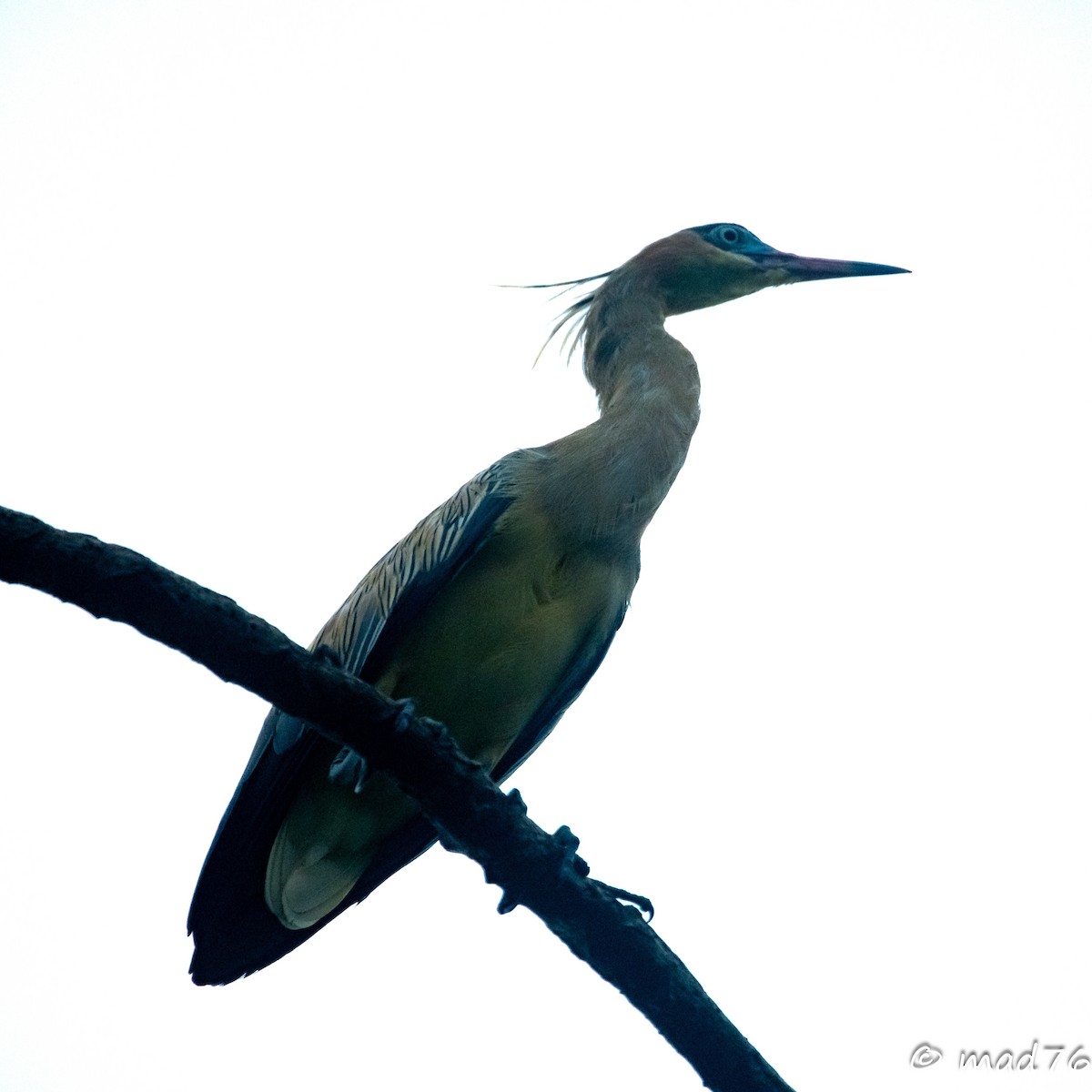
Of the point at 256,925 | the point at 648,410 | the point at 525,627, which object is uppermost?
the point at 648,410

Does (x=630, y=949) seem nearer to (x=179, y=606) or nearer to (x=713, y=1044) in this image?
(x=713, y=1044)

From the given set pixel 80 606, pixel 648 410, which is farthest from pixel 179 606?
pixel 648 410

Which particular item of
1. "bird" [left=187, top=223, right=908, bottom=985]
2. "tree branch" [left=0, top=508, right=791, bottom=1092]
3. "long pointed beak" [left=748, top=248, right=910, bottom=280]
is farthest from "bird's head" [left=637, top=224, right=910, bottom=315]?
"tree branch" [left=0, top=508, right=791, bottom=1092]

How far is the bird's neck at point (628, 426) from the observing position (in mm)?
5719

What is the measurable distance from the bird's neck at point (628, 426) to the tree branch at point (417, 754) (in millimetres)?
1842

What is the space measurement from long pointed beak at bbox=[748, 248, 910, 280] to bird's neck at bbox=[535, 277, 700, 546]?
897mm

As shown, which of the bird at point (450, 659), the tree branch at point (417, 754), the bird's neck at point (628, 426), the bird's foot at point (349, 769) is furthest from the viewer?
the bird's neck at point (628, 426)

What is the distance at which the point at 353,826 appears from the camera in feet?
17.9

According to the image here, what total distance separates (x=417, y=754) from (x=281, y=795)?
4.84ft

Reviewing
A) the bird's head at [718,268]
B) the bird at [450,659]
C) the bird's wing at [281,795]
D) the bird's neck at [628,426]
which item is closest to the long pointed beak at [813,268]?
the bird's head at [718,268]

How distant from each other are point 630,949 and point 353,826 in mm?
1806

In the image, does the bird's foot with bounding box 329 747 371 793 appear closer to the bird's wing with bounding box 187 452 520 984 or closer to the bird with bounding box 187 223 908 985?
the bird with bounding box 187 223 908 985

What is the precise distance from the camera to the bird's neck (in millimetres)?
5719

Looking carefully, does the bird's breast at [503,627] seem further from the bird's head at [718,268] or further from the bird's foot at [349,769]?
the bird's head at [718,268]
